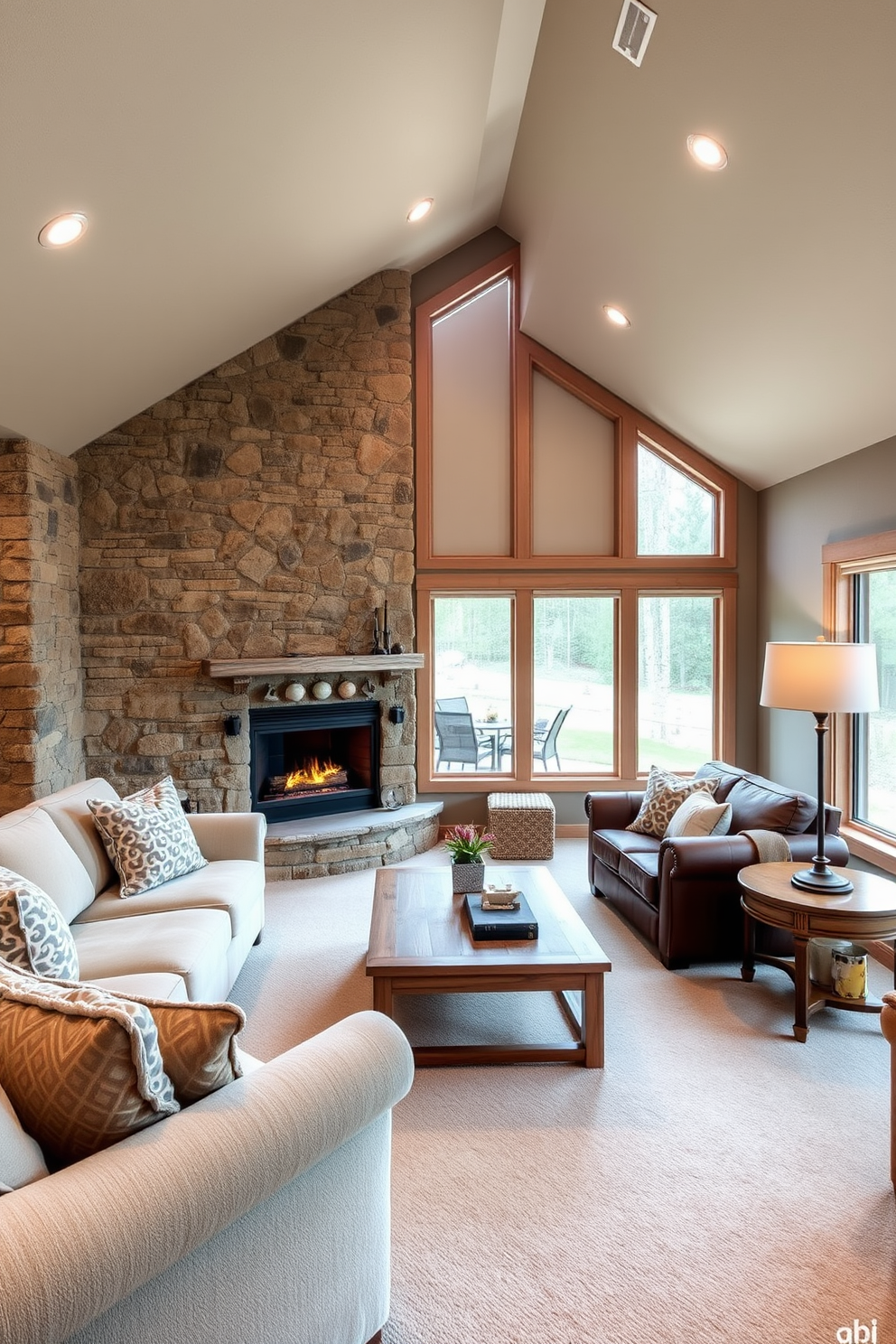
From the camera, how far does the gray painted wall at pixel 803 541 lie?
176 inches

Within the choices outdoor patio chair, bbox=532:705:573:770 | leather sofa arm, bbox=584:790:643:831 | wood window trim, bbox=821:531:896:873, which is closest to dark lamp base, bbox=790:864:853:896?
wood window trim, bbox=821:531:896:873

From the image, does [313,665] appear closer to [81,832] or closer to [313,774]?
[313,774]

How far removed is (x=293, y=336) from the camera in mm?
5738

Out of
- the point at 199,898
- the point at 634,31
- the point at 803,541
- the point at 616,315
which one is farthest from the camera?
the point at 803,541

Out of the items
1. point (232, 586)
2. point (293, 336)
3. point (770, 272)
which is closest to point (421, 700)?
point (232, 586)

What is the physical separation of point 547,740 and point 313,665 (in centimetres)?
195

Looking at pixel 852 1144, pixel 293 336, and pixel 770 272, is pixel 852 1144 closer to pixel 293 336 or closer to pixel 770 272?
pixel 770 272

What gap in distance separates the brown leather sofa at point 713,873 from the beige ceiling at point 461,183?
201 cm

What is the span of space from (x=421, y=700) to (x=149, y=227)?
3.57 m

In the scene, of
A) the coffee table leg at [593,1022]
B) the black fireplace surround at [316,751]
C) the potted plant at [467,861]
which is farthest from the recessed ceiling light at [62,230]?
the coffee table leg at [593,1022]

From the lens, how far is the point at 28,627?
4.57m

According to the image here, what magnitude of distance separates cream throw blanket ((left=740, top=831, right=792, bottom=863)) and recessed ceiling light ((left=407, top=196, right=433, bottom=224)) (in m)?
4.00

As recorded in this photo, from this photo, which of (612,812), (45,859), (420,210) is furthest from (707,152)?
(45,859)

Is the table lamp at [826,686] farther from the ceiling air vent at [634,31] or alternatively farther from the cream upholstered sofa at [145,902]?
the ceiling air vent at [634,31]
